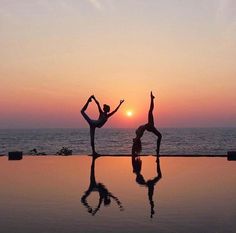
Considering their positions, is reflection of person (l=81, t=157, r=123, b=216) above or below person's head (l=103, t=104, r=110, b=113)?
below

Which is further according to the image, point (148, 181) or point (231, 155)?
point (231, 155)

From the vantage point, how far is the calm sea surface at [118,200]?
7734 mm

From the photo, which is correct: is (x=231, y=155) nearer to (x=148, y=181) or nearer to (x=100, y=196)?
(x=148, y=181)

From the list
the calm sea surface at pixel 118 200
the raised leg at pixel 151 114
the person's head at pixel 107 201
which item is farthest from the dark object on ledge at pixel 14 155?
the person's head at pixel 107 201

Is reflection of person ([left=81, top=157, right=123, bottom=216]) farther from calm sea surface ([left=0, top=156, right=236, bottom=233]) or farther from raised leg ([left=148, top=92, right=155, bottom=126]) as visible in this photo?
raised leg ([left=148, top=92, right=155, bottom=126])

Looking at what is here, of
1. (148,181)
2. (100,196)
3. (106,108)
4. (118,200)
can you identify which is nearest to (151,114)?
(106,108)

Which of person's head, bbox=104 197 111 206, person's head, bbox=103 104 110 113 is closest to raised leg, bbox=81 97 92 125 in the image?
person's head, bbox=103 104 110 113

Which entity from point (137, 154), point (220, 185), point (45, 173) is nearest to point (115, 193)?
point (220, 185)

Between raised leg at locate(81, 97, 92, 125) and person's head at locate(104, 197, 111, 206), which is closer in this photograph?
person's head at locate(104, 197, 111, 206)

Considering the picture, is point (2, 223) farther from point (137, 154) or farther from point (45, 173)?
point (137, 154)

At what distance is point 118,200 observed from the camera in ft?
33.2

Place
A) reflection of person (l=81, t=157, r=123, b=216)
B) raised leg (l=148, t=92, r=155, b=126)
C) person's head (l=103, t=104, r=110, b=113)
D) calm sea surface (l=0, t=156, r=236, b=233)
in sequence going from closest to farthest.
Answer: calm sea surface (l=0, t=156, r=236, b=233) < reflection of person (l=81, t=157, r=123, b=216) < raised leg (l=148, t=92, r=155, b=126) < person's head (l=103, t=104, r=110, b=113)

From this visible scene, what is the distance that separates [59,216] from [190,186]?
5065 mm

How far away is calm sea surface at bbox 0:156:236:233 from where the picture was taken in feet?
25.4
